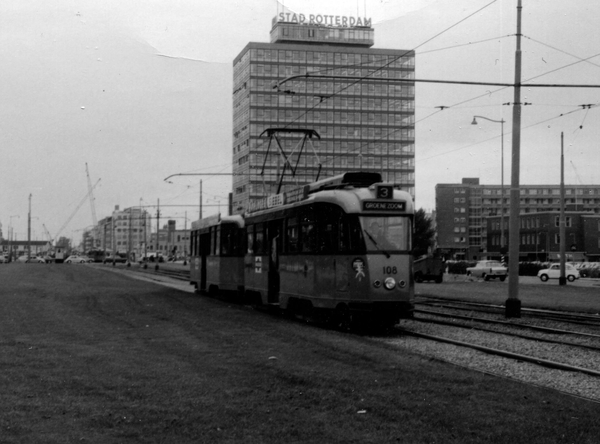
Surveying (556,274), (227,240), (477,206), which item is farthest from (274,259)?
(477,206)

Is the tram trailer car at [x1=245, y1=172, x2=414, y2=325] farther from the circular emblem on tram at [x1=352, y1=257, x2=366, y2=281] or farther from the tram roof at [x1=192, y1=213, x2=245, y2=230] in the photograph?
the tram roof at [x1=192, y1=213, x2=245, y2=230]

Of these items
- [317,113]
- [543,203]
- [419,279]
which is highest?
[317,113]

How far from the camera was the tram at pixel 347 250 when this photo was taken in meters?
16.4

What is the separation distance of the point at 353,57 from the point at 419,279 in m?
68.3

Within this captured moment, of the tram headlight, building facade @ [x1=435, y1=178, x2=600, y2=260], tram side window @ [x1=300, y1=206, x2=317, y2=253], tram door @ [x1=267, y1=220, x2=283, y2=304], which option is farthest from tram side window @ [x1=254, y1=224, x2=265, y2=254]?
building facade @ [x1=435, y1=178, x2=600, y2=260]

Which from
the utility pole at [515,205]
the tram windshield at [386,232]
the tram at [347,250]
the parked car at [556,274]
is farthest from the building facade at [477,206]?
the tram windshield at [386,232]

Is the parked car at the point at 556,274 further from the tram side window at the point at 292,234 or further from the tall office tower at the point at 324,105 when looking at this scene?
the tall office tower at the point at 324,105

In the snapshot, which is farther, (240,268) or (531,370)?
(240,268)

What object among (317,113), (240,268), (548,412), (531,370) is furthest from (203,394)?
(317,113)

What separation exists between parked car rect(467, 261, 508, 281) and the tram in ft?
136

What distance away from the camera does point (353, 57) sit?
115 meters

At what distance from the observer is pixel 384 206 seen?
16578mm

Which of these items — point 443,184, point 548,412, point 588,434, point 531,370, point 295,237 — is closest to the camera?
point 588,434

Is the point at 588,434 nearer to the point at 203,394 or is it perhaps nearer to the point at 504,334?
the point at 203,394
